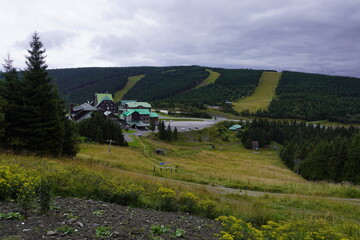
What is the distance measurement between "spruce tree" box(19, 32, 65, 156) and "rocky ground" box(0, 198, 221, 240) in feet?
44.3

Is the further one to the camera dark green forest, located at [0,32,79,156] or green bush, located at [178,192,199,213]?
dark green forest, located at [0,32,79,156]

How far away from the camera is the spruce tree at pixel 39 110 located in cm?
1903

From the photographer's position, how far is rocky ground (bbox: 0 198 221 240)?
213 inches

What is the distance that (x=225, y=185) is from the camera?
63.0 ft

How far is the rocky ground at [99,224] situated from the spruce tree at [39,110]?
531 inches

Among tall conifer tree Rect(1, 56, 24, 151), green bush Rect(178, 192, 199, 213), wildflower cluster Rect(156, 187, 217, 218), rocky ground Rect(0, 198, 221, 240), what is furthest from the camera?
tall conifer tree Rect(1, 56, 24, 151)

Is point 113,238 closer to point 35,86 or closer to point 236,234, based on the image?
point 236,234

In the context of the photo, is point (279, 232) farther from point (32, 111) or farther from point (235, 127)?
point (235, 127)

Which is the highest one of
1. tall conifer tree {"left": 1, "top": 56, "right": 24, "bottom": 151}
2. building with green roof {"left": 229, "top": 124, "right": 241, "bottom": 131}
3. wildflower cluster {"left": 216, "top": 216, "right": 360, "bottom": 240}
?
tall conifer tree {"left": 1, "top": 56, "right": 24, "bottom": 151}

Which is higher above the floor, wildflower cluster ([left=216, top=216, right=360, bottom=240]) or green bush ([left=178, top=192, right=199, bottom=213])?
wildflower cluster ([left=216, top=216, right=360, bottom=240])

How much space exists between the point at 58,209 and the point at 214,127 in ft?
308

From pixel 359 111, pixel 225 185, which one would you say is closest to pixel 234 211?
pixel 225 185

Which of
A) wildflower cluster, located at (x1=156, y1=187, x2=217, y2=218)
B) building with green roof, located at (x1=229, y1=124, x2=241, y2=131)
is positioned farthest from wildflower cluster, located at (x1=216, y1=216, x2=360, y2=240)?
building with green roof, located at (x1=229, y1=124, x2=241, y2=131)

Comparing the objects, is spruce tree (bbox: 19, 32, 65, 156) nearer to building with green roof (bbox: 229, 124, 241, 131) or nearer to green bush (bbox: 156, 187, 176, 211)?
green bush (bbox: 156, 187, 176, 211)
